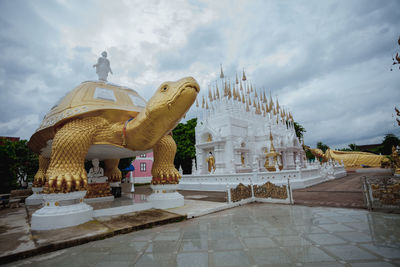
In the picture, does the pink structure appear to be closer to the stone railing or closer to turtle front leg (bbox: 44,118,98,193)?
the stone railing

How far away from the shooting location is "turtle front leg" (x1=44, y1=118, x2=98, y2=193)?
4.42m

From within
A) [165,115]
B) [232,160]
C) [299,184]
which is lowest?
[299,184]

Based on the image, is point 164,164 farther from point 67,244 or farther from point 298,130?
point 298,130

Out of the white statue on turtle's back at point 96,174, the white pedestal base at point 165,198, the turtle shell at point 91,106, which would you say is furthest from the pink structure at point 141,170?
the white pedestal base at point 165,198

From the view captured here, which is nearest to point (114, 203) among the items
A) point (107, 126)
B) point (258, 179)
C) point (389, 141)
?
point (107, 126)

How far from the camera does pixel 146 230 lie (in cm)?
413

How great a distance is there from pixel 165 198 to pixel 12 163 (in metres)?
14.0

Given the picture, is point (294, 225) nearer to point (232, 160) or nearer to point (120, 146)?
point (120, 146)

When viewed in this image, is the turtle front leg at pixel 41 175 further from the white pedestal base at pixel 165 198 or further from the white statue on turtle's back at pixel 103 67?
the white pedestal base at pixel 165 198

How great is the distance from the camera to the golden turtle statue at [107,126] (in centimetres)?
461

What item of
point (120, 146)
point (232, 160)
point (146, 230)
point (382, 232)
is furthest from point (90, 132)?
point (232, 160)

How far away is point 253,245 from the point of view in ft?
9.78

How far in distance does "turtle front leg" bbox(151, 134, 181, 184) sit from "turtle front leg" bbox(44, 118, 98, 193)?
2.12 m

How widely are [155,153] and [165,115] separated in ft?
7.37
